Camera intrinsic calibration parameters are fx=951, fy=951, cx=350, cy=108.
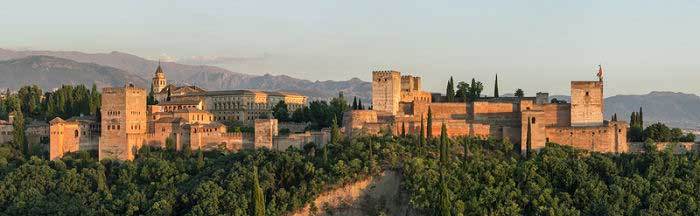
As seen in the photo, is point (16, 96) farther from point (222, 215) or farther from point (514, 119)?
point (514, 119)

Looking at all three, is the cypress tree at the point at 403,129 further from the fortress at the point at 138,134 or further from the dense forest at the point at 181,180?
the fortress at the point at 138,134

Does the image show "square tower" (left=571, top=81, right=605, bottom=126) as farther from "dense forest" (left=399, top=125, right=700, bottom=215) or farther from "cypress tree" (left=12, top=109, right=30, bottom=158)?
"cypress tree" (left=12, top=109, right=30, bottom=158)

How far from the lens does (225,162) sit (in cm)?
4453

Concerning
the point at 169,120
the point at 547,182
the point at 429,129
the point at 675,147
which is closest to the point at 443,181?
the point at 547,182

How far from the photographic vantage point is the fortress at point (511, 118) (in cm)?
4634

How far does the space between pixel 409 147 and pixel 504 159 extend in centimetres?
452

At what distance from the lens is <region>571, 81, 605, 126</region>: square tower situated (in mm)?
47625

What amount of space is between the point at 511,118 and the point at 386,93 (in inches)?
269

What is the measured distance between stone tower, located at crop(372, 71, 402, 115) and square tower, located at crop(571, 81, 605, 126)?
366 inches

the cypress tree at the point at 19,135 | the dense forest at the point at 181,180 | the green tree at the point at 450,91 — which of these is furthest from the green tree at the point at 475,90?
the cypress tree at the point at 19,135

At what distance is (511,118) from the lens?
160 ft

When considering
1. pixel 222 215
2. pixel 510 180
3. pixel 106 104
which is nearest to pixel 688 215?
pixel 510 180

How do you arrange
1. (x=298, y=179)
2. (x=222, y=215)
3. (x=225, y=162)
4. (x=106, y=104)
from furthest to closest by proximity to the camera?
(x=106, y=104)
(x=225, y=162)
(x=298, y=179)
(x=222, y=215)

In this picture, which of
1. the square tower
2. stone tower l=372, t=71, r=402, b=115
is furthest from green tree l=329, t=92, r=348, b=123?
the square tower
